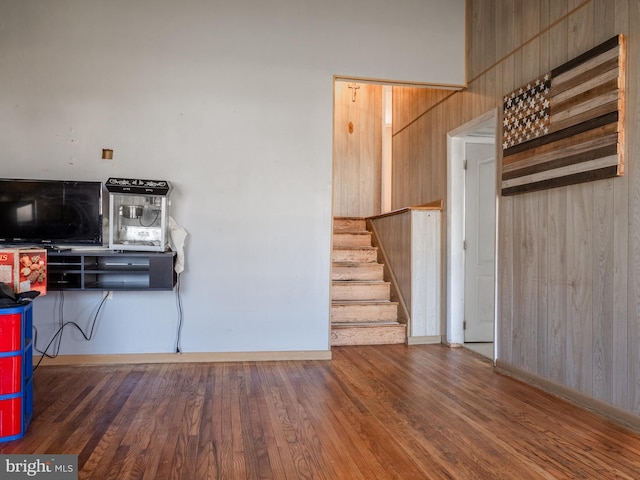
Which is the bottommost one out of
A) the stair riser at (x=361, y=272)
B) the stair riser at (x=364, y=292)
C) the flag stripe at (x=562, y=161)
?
the stair riser at (x=364, y=292)

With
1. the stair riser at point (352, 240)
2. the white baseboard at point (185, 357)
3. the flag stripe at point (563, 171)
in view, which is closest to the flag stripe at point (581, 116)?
the flag stripe at point (563, 171)

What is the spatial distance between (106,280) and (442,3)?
13.4 feet

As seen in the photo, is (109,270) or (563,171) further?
Answer: (109,270)

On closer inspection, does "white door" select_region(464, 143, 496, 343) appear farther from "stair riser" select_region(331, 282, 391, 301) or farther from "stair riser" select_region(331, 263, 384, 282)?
"stair riser" select_region(331, 263, 384, 282)

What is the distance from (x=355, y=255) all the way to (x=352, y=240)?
1.38ft

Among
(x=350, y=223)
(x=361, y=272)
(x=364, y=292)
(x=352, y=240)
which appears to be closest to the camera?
(x=364, y=292)

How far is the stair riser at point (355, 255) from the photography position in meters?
5.83

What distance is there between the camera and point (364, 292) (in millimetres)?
5379

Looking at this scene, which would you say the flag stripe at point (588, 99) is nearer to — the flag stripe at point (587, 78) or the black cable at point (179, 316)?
the flag stripe at point (587, 78)

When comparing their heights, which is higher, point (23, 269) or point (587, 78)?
point (587, 78)

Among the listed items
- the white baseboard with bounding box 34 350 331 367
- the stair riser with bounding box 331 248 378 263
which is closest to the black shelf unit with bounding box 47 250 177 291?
the white baseboard with bounding box 34 350 331 367

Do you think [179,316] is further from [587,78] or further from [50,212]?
[587,78]

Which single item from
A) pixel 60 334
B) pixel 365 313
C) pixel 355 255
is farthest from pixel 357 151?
pixel 60 334

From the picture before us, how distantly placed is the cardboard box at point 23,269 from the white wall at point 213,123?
3.87 feet
